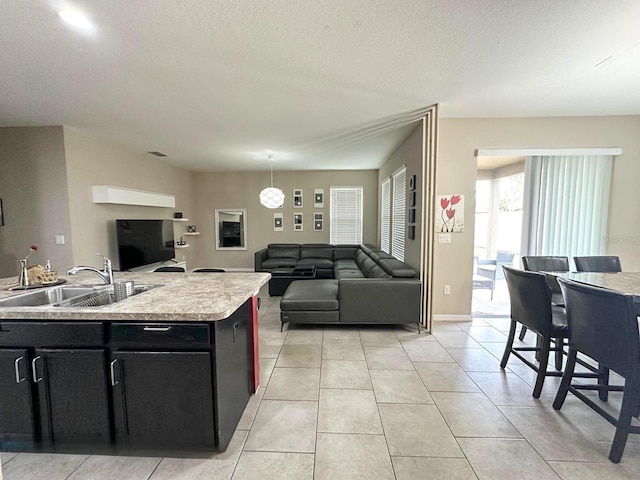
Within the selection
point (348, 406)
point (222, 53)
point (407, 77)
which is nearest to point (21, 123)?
point (222, 53)

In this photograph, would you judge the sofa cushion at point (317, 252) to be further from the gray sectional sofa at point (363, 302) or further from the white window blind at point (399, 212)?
the gray sectional sofa at point (363, 302)

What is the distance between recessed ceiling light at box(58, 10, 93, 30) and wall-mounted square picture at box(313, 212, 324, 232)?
18.5ft

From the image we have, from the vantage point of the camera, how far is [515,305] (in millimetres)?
2568

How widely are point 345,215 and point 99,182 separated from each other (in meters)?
5.12

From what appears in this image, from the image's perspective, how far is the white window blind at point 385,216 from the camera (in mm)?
5867

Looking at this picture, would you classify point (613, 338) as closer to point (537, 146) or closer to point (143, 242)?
point (537, 146)

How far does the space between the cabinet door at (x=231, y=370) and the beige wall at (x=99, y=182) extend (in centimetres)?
346

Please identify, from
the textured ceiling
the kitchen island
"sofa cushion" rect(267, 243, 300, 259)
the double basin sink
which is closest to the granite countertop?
the kitchen island

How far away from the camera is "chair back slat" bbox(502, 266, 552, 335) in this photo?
220 centimetres

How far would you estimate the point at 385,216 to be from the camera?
6.25m

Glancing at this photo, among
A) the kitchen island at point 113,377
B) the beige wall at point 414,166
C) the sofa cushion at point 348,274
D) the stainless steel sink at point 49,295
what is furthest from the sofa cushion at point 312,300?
the stainless steel sink at point 49,295

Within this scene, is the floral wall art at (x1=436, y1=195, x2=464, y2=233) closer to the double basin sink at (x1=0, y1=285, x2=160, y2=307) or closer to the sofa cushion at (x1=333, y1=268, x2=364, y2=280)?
the sofa cushion at (x1=333, y1=268, x2=364, y2=280)

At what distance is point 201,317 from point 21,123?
4398 mm

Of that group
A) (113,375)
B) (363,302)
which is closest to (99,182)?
(113,375)
